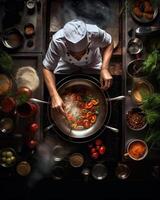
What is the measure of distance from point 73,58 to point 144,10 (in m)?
1.38

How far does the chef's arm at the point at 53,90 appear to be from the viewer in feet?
21.2

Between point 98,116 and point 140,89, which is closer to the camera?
point 140,89

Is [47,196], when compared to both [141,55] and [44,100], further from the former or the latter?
[141,55]

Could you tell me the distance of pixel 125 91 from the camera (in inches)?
274

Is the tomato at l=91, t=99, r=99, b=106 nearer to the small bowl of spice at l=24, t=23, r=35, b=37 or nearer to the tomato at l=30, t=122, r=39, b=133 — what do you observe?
the tomato at l=30, t=122, r=39, b=133

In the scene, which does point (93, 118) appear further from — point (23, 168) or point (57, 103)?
point (23, 168)

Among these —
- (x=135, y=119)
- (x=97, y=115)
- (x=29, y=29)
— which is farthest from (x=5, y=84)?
(x=135, y=119)

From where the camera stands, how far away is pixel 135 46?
7.05 metres

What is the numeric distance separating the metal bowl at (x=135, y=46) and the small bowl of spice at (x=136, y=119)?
877 mm

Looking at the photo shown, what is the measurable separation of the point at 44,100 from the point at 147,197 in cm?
224

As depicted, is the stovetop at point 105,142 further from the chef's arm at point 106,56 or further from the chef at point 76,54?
the chef's arm at point 106,56

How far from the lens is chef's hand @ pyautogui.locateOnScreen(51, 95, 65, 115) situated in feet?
21.2

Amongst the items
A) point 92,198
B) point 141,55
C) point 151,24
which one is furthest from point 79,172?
point 151,24

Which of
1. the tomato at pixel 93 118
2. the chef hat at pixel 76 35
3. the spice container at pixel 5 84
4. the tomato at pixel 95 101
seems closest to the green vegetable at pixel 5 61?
the spice container at pixel 5 84
